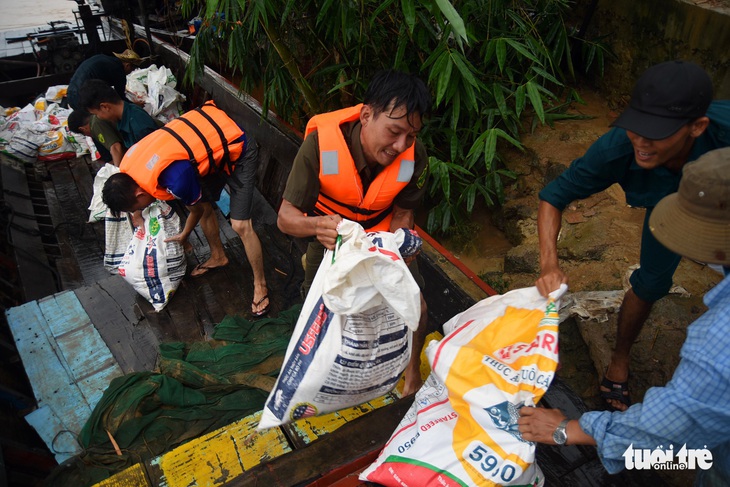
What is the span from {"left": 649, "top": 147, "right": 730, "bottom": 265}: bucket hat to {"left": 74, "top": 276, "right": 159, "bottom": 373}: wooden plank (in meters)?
2.59

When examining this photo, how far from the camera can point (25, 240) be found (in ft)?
12.8

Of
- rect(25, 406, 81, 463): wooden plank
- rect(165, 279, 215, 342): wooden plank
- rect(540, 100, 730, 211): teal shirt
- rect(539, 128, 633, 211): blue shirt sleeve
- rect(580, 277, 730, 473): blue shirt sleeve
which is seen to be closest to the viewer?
rect(580, 277, 730, 473): blue shirt sleeve

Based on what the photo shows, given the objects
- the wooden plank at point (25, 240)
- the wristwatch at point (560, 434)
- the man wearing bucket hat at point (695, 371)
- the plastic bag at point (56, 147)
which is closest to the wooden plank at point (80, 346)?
the wooden plank at point (25, 240)

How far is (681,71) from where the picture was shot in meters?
1.26

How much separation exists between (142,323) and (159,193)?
89cm

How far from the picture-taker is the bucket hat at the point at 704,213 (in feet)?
3.28

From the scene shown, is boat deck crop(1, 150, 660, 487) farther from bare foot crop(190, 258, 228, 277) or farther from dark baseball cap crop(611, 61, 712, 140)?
dark baseball cap crop(611, 61, 712, 140)

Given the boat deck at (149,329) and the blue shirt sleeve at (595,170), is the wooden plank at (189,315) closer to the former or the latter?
the boat deck at (149,329)

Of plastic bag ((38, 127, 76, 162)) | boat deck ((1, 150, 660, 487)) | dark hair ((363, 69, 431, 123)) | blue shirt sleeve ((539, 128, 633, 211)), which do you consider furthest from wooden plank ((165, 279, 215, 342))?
plastic bag ((38, 127, 76, 162))

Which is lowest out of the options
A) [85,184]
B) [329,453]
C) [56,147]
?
[85,184]

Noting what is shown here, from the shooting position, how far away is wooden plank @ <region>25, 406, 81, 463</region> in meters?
2.17

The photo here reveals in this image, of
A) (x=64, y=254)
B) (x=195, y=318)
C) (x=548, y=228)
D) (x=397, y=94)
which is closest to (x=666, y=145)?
(x=548, y=228)

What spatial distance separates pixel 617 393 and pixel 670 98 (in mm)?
1450

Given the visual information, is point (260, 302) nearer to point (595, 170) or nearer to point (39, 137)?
point (595, 170)
